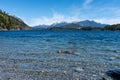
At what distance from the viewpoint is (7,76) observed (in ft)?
55.0

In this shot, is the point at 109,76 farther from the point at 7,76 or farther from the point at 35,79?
the point at 7,76

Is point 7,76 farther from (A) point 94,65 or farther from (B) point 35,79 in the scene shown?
(A) point 94,65

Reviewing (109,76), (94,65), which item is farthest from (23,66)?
(109,76)

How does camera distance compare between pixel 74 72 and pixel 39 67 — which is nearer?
pixel 74 72

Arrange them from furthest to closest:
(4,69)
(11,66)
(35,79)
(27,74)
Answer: (11,66), (4,69), (27,74), (35,79)

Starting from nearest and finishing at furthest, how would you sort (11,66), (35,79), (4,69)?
(35,79) < (4,69) < (11,66)

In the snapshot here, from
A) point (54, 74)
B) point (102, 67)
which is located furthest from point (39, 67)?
point (102, 67)

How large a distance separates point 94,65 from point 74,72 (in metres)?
3.79

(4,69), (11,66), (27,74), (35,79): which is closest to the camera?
Answer: (35,79)

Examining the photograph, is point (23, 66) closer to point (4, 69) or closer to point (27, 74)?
point (4, 69)

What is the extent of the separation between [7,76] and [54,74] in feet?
12.0

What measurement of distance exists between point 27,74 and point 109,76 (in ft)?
A: 21.2

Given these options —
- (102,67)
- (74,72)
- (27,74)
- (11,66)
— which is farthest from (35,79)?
(102,67)

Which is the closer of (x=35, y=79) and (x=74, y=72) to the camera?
(x=35, y=79)
